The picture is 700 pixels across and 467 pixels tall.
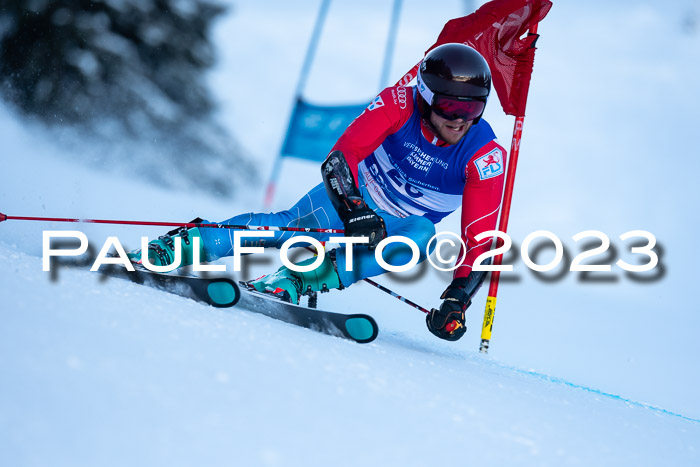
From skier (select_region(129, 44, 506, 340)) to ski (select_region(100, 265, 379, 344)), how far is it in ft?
0.80

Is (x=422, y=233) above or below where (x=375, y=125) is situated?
below

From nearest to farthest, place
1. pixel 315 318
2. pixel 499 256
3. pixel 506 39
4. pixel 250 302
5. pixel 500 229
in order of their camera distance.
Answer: pixel 315 318 < pixel 250 302 < pixel 499 256 < pixel 500 229 < pixel 506 39

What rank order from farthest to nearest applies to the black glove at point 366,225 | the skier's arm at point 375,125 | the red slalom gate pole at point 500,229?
the red slalom gate pole at point 500,229, the skier's arm at point 375,125, the black glove at point 366,225

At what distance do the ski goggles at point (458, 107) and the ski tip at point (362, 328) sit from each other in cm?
80

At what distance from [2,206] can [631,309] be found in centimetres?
520

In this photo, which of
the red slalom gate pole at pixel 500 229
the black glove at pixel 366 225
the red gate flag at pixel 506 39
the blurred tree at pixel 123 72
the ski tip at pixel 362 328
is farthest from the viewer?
the blurred tree at pixel 123 72

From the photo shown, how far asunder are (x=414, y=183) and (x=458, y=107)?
51cm

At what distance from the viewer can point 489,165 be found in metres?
2.54

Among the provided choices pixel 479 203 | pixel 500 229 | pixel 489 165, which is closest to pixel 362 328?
pixel 479 203

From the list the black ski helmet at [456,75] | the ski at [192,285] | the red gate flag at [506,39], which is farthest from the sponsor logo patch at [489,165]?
the ski at [192,285]

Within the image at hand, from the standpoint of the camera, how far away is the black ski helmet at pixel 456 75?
231 cm

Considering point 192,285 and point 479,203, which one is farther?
point 479,203

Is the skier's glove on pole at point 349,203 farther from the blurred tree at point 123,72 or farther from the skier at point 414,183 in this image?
the blurred tree at point 123,72

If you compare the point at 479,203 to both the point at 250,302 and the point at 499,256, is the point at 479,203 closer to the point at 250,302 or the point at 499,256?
the point at 499,256
